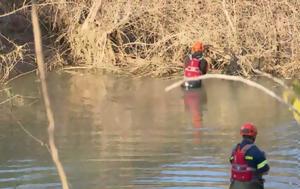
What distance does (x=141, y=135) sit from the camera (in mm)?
11633

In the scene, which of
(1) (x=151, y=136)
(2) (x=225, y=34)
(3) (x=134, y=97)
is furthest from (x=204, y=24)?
(1) (x=151, y=136)

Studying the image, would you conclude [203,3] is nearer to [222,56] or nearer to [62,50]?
[222,56]

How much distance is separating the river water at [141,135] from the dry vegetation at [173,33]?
1.41 meters

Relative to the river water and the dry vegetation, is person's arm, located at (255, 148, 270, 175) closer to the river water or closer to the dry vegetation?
the river water

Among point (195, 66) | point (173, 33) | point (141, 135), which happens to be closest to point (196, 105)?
point (195, 66)

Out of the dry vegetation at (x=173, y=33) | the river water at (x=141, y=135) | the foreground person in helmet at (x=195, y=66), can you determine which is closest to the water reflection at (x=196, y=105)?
the river water at (x=141, y=135)

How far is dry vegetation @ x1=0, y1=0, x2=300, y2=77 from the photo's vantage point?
1777 centimetres

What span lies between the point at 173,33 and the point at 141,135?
24.8 feet

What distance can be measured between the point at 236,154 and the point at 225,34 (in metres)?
11.0

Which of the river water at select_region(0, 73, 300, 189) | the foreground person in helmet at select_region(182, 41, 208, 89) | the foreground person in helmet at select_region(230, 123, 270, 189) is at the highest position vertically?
the foreground person in helmet at select_region(182, 41, 208, 89)

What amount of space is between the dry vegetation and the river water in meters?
1.41

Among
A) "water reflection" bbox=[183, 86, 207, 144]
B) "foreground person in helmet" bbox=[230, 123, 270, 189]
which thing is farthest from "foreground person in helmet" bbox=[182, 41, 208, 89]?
"foreground person in helmet" bbox=[230, 123, 270, 189]

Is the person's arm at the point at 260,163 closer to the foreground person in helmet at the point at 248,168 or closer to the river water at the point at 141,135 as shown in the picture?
the foreground person in helmet at the point at 248,168

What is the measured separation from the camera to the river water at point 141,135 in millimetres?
9180
